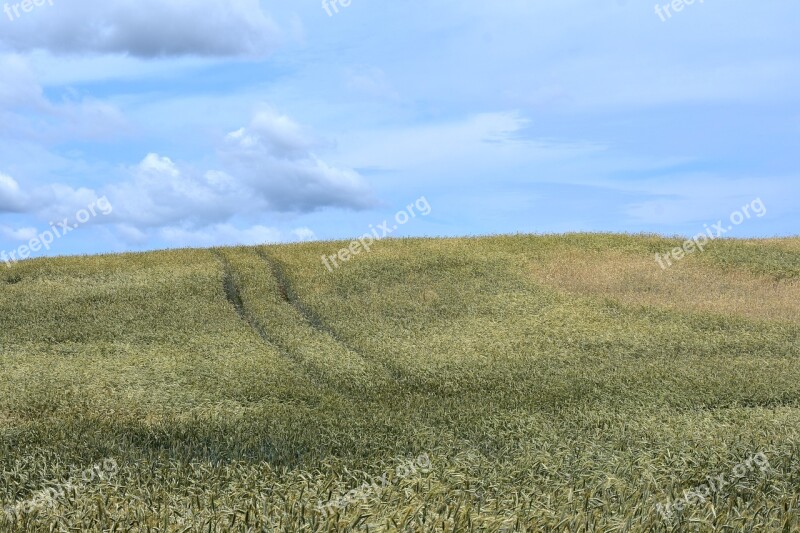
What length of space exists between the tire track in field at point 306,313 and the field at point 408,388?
15cm

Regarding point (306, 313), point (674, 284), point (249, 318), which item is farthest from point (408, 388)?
point (674, 284)

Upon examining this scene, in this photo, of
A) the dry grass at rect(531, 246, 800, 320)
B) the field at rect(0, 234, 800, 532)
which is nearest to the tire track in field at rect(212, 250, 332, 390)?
the field at rect(0, 234, 800, 532)

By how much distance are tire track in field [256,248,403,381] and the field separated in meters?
0.15

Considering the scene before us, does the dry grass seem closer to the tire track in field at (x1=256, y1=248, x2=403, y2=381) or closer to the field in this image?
the field

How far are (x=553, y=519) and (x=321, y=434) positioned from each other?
7157 millimetres

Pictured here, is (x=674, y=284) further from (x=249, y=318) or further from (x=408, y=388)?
(x=408, y=388)

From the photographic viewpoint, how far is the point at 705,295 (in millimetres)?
34062

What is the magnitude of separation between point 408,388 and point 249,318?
12.0 m

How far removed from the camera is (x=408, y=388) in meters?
21.5

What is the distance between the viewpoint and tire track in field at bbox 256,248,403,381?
23.8 meters

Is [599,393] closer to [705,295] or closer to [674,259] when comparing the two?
[705,295]

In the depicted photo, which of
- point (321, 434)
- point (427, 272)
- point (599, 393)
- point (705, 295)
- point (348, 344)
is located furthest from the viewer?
point (427, 272)

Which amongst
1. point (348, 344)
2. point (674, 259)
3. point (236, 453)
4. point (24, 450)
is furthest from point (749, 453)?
point (674, 259)

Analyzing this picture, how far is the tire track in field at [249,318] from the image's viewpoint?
2353 centimetres
